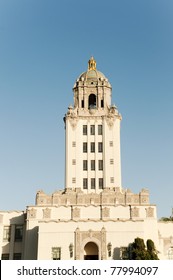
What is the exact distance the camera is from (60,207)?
5306 cm

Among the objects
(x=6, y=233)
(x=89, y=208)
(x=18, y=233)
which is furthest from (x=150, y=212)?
(x=6, y=233)

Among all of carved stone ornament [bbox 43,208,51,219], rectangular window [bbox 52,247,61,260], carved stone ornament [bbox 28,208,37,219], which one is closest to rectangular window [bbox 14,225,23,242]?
carved stone ornament [bbox 28,208,37,219]

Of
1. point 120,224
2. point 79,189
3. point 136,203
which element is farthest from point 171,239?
point 79,189

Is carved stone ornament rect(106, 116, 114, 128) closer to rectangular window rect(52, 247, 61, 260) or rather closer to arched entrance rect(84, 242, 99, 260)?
arched entrance rect(84, 242, 99, 260)

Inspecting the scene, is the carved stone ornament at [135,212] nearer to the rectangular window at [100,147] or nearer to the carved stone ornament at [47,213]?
the carved stone ornament at [47,213]

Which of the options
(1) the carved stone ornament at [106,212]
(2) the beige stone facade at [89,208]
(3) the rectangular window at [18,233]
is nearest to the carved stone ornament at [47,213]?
(2) the beige stone facade at [89,208]

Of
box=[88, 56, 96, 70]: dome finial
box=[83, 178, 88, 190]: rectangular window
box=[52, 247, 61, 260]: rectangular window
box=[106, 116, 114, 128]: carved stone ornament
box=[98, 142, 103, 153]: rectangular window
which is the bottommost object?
box=[52, 247, 61, 260]: rectangular window

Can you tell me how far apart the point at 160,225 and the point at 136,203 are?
4.76 meters

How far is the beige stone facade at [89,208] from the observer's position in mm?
45844

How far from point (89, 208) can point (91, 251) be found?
6.80 meters

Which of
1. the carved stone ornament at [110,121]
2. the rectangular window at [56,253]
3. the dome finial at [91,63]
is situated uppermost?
the dome finial at [91,63]

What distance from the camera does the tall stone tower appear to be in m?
58.5
